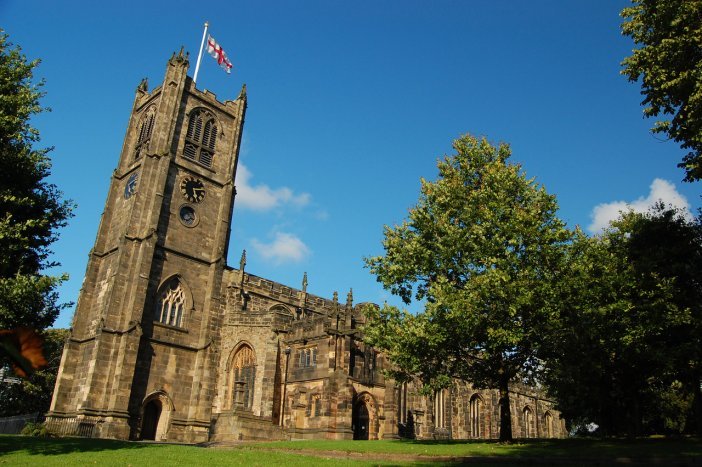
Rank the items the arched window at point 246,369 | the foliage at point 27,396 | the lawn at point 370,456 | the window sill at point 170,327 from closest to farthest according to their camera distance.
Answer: the lawn at point 370,456 < the arched window at point 246,369 < the window sill at point 170,327 < the foliage at point 27,396

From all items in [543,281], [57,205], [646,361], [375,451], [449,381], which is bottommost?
[375,451]

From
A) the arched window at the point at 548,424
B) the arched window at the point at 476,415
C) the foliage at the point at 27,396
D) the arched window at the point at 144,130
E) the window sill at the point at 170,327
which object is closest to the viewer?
the window sill at the point at 170,327

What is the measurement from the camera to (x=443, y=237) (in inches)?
931

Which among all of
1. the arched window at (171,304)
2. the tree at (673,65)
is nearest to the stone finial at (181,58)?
the arched window at (171,304)

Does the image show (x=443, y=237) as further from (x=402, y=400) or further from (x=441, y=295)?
(x=402, y=400)

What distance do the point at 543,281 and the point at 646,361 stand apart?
10.3m

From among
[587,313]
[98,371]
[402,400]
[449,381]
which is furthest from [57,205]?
[402,400]

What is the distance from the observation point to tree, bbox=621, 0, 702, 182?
15.4 metres

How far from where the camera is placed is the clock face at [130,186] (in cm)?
4170

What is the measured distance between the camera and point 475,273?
22.7m

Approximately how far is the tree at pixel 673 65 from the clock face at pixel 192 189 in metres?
33.0

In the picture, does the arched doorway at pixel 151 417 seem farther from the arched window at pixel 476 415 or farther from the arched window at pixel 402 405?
the arched window at pixel 476 415

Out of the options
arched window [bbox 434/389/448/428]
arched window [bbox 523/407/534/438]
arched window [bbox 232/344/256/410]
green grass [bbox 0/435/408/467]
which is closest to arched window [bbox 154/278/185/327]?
arched window [bbox 232/344/256/410]

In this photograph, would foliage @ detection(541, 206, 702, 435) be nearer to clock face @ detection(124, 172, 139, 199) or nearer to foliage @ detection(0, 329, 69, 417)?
clock face @ detection(124, 172, 139, 199)
